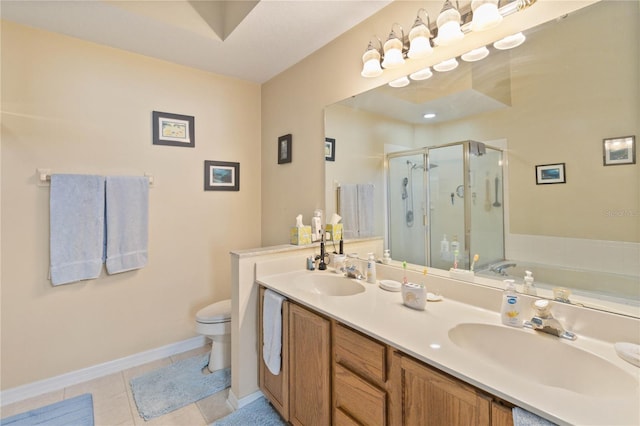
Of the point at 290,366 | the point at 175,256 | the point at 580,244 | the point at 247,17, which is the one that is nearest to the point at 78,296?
the point at 175,256

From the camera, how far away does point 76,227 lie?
2018 millimetres

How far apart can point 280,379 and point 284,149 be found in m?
1.80

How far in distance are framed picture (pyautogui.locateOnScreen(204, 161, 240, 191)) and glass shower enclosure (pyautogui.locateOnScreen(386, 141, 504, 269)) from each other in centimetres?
165

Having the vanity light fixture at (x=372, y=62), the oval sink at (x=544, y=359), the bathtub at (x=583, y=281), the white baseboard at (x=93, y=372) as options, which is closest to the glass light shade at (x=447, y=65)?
the vanity light fixture at (x=372, y=62)

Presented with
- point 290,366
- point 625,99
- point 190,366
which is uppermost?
point 625,99

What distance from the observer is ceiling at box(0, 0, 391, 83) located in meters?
1.70

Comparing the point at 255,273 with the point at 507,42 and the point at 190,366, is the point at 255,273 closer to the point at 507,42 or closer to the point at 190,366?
the point at 190,366

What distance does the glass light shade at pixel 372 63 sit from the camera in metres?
1.66

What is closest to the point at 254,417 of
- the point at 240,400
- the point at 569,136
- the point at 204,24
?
the point at 240,400

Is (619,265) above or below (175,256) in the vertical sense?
above

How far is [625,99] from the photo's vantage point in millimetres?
936

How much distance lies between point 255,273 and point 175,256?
1.10 meters

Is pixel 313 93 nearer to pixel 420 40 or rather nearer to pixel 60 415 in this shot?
pixel 420 40

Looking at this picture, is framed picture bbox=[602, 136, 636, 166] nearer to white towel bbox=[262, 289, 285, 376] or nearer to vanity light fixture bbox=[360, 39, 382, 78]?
vanity light fixture bbox=[360, 39, 382, 78]
